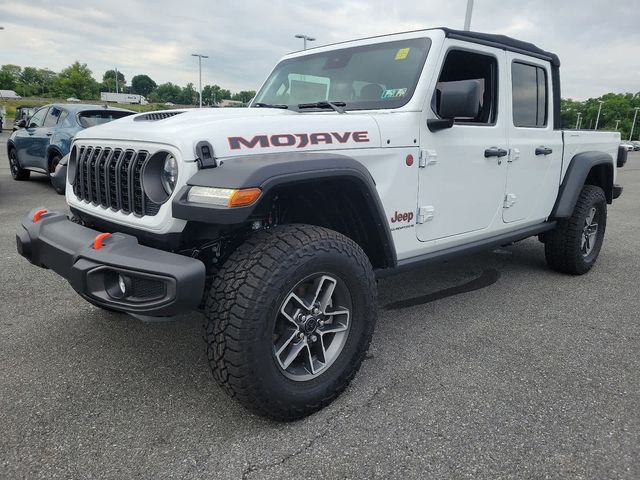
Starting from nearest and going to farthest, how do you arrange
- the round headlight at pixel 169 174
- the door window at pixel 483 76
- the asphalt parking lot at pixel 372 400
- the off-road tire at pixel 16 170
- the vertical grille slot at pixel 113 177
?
the asphalt parking lot at pixel 372 400
the round headlight at pixel 169 174
the vertical grille slot at pixel 113 177
the door window at pixel 483 76
the off-road tire at pixel 16 170

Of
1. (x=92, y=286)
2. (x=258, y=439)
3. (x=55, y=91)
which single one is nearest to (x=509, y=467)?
(x=258, y=439)

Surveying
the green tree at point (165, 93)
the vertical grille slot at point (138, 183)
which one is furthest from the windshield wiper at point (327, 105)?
the green tree at point (165, 93)

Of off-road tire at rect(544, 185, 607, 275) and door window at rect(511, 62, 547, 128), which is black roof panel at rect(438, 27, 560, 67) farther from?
off-road tire at rect(544, 185, 607, 275)

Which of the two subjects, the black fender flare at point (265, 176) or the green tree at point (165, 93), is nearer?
the black fender flare at point (265, 176)

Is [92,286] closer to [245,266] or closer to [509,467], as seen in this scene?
[245,266]

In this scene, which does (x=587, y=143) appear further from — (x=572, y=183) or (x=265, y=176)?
(x=265, y=176)

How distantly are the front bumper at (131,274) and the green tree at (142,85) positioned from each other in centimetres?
12869

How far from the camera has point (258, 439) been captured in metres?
2.16

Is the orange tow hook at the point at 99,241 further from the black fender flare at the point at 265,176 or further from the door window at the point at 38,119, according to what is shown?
the door window at the point at 38,119

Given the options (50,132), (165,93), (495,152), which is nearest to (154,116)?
(495,152)

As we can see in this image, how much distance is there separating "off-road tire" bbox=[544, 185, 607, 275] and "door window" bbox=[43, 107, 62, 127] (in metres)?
8.33

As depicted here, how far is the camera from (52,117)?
8.90 meters

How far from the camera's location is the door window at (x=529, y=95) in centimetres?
372

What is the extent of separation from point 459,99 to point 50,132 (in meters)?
8.35
